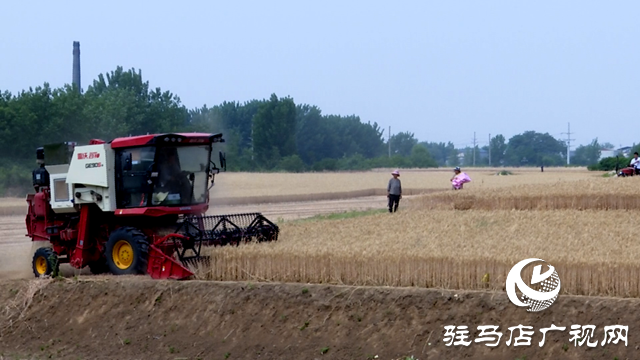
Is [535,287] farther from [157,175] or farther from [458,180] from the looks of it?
[458,180]

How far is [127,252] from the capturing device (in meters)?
14.9

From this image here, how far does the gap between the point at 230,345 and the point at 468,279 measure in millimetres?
3309

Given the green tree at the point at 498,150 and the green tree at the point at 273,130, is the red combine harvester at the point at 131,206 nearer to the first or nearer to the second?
the green tree at the point at 273,130

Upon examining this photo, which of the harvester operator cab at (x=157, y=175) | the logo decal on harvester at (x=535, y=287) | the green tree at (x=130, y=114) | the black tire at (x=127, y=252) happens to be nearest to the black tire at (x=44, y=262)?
the black tire at (x=127, y=252)

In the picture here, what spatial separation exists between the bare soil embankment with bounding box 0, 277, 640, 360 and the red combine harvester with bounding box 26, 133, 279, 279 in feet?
2.71

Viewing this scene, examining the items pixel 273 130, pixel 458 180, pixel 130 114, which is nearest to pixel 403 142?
pixel 273 130

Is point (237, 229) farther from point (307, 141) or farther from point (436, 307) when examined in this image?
point (307, 141)

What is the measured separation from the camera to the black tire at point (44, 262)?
15672mm

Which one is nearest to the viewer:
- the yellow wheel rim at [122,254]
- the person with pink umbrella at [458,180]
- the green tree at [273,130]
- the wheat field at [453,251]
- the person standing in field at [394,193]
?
the wheat field at [453,251]

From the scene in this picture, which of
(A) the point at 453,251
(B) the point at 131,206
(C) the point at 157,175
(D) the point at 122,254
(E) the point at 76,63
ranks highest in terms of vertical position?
(E) the point at 76,63

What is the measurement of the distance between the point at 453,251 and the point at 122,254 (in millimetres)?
5991

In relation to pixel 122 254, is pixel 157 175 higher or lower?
higher

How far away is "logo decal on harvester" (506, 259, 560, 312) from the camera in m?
10.2

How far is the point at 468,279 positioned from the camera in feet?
37.2
